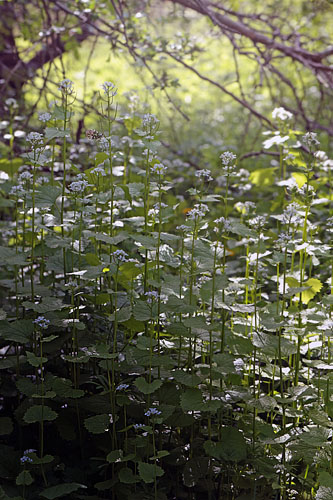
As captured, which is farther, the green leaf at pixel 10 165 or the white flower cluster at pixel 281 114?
the green leaf at pixel 10 165

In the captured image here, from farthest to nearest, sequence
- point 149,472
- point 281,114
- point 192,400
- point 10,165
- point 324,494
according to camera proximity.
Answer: point 10,165 → point 281,114 → point 192,400 → point 149,472 → point 324,494

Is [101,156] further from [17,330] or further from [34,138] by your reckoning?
[17,330]

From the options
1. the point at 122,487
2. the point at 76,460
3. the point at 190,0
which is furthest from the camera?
the point at 190,0

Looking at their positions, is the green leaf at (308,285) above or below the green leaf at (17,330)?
above

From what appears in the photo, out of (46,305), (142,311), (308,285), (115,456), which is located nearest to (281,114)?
(308,285)

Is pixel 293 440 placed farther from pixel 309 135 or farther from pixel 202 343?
pixel 309 135

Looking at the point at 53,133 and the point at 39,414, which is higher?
the point at 53,133

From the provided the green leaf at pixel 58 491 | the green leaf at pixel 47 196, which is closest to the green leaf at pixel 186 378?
the green leaf at pixel 58 491

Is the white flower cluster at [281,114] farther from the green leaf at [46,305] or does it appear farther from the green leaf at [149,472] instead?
the green leaf at [149,472]

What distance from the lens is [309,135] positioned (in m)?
Result: 1.94

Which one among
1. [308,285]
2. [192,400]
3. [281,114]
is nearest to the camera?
[192,400]

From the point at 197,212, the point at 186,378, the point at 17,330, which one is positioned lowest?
the point at 186,378

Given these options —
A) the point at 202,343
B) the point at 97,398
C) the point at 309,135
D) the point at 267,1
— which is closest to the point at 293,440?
the point at 202,343

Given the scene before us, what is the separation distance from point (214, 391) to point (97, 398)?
372 mm
